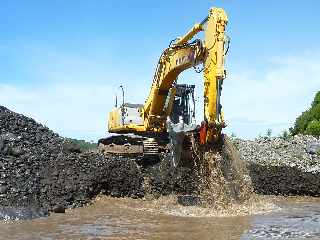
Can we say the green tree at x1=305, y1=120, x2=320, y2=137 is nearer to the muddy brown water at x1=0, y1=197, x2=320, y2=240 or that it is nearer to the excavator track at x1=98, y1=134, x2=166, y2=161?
the excavator track at x1=98, y1=134, x2=166, y2=161

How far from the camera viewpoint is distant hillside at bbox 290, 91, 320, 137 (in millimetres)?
48684

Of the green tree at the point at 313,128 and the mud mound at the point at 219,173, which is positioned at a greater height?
the green tree at the point at 313,128

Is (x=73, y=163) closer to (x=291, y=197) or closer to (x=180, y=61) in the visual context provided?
(x=180, y=61)

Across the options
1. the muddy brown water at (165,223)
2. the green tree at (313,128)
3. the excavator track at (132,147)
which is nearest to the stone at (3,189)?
the muddy brown water at (165,223)

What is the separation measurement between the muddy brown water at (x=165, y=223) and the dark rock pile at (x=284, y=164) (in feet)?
9.93

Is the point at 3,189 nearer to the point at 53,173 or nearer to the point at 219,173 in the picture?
the point at 53,173

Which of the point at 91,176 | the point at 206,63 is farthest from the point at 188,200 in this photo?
the point at 206,63

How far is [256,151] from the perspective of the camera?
2662 centimetres

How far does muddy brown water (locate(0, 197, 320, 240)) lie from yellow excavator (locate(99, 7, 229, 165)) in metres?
2.01

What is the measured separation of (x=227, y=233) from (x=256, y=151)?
1627cm

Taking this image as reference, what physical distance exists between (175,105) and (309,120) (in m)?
36.1

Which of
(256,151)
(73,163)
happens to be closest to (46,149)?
(73,163)

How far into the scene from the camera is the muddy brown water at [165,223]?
1056 cm

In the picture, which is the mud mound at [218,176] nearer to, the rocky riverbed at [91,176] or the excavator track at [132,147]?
the rocky riverbed at [91,176]
